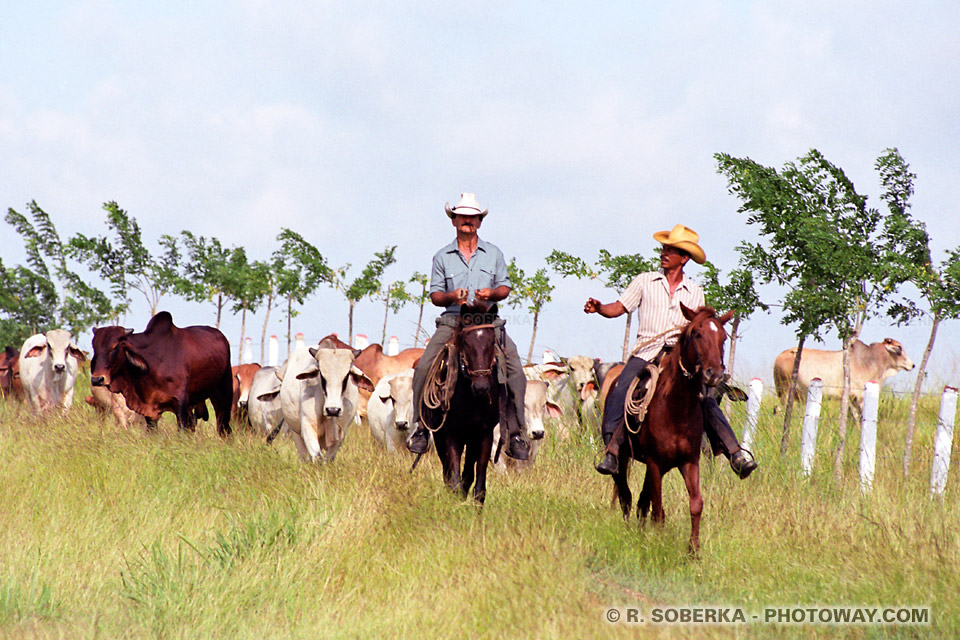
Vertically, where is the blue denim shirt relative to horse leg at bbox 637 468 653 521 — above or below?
above

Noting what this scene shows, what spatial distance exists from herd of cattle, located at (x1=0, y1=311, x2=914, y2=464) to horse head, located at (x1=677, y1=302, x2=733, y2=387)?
228 centimetres

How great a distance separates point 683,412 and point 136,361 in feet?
25.4

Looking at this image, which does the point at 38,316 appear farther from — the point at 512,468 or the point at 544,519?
the point at 544,519

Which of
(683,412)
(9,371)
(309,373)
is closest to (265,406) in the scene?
(309,373)

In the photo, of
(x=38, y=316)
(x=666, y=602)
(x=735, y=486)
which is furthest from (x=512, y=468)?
(x=38, y=316)

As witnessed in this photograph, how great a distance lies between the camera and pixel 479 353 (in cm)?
793

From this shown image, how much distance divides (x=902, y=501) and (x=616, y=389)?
4.38 meters

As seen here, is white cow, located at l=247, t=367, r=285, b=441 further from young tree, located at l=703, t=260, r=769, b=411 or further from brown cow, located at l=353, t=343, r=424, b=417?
young tree, located at l=703, t=260, r=769, b=411

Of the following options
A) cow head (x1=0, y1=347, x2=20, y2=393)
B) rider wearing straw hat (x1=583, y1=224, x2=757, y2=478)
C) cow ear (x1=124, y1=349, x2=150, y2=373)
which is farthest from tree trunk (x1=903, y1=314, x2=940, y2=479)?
cow head (x1=0, y1=347, x2=20, y2=393)

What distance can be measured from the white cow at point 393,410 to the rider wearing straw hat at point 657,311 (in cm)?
341

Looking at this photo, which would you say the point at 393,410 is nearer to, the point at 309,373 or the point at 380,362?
the point at 309,373

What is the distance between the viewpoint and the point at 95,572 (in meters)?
6.65

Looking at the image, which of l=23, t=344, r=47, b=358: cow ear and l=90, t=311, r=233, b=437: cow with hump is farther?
l=23, t=344, r=47, b=358: cow ear

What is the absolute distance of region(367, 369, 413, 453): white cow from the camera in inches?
446
